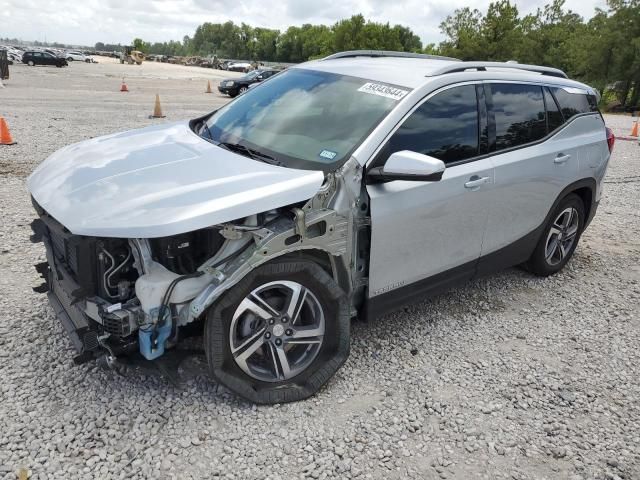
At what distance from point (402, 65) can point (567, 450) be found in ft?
8.99

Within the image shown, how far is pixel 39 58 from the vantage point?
4528 centimetres

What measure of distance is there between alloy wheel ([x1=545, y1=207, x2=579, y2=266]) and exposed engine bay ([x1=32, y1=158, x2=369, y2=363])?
2746mm

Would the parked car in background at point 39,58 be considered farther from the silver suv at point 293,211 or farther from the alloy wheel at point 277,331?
the alloy wheel at point 277,331

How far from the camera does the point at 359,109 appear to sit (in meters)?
3.45

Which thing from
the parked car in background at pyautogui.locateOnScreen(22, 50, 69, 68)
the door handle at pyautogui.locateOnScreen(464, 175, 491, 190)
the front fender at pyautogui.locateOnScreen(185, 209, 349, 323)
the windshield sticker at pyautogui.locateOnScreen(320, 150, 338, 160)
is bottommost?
the front fender at pyautogui.locateOnScreen(185, 209, 349, 323)

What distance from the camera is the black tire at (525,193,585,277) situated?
15.7 ft

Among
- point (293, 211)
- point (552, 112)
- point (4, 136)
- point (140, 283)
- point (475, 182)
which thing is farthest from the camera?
point (4, 136)

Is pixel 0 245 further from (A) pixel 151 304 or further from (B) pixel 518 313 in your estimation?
(B) pixel 518 313

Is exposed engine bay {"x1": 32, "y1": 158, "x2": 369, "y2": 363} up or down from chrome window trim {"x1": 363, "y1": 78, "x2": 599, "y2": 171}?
down

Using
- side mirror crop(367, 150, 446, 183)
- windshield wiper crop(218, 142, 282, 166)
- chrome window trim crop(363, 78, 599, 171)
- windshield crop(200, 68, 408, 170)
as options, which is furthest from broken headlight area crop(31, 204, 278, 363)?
chrome window trim crop(363, 78, 599, 171)

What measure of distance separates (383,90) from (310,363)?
181 cm

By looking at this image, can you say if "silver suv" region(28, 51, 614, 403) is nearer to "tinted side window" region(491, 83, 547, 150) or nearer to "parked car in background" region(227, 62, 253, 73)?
"tinted side window" region(491, 83, 547, 150)

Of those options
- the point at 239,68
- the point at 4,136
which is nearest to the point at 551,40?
the point at 239,68

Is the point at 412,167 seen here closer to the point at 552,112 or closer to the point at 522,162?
the point at 522,162
